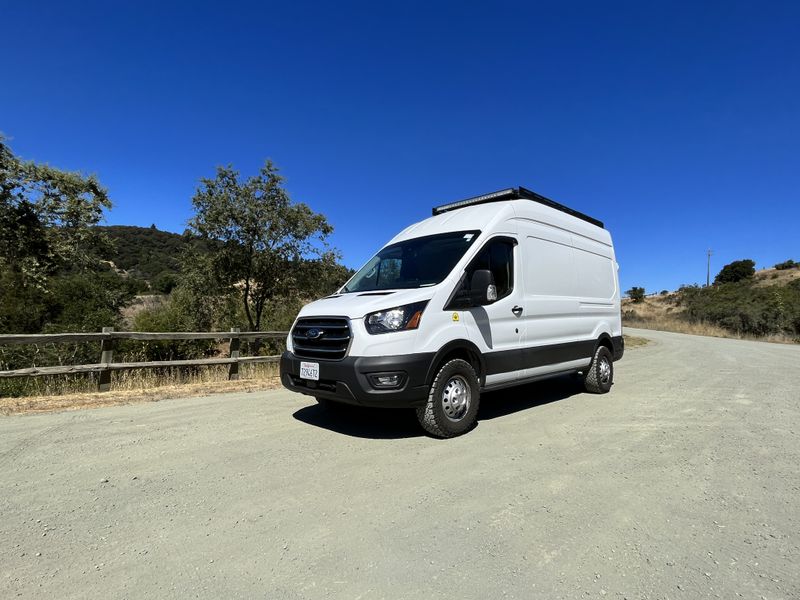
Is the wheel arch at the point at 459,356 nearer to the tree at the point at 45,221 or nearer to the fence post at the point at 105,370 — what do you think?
the fence post at the point at 105,370

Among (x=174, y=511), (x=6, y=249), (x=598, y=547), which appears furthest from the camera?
(x=6, y=249)

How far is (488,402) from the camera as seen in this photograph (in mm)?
6785

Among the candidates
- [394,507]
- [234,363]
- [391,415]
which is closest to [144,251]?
[234,363]

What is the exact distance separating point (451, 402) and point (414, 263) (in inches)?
71.8

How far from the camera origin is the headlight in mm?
4559

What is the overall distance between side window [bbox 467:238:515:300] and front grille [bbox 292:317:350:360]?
180 cm

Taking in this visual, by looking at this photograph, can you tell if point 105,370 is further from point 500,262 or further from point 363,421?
point 500,262

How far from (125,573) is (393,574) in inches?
55.8

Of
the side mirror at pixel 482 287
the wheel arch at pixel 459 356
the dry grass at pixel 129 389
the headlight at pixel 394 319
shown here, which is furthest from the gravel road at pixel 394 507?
the side mirror at pixel 482 287

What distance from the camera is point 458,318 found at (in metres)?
4.95

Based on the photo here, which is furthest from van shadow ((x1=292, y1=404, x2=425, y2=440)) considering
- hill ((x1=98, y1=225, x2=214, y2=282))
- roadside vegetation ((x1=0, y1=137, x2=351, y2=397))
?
hill ((x1=98, y1=225, x2=214, y2=282))

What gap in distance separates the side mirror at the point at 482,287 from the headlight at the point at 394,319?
800 millimetres

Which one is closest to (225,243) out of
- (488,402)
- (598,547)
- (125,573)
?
(488,402)

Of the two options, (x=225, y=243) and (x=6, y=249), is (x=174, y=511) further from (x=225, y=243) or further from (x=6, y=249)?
(x=6, y=249)
